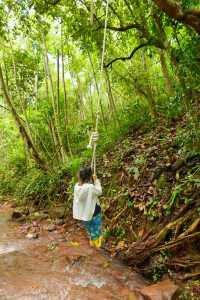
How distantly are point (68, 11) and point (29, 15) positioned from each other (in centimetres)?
93

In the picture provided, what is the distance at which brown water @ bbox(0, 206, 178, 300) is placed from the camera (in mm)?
3535

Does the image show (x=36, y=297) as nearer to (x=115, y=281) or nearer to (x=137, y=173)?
(x=115, y=281)

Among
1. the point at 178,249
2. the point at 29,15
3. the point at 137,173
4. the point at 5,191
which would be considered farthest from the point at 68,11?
the point at 5,191

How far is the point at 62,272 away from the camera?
4.15 metres

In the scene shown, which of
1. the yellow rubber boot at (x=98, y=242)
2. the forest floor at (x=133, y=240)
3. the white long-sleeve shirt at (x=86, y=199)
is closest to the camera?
the forest floor at (x=133, y=240)

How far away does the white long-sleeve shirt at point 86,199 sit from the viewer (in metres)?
4.22

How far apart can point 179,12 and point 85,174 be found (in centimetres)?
230

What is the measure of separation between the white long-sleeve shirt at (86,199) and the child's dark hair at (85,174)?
8cm

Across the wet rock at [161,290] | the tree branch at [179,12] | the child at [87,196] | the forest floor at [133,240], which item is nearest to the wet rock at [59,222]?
the forest floor at [133,240]

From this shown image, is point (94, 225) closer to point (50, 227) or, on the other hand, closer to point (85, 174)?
point (85, 174)

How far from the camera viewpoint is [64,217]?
6.62 m

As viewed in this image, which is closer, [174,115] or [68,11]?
[68,11]

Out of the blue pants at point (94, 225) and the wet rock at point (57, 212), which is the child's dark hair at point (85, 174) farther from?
the wet rock at point (57, 212)

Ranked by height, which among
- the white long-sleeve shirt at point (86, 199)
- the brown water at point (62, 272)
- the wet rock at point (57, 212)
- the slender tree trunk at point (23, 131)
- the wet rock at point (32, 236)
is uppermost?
the slender tree trunk at point (23, 131)
